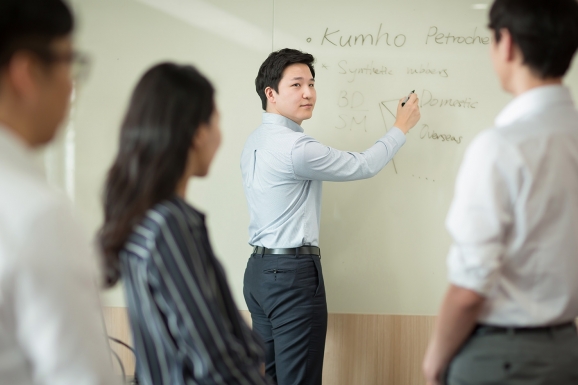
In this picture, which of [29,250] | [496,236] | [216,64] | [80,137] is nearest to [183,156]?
[29,250]

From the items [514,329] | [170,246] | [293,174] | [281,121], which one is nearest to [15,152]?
[170,246]

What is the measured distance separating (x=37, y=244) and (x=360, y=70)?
6.59ft

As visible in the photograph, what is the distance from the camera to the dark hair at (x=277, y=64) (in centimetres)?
229

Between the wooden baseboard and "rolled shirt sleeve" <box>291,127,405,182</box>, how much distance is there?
0.71m

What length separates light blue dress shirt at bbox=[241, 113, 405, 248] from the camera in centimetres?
212

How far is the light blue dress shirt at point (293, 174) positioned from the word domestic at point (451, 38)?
0.50m

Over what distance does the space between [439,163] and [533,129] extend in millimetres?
1358

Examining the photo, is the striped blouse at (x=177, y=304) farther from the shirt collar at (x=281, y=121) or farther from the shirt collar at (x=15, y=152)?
the shirt collar at (x=281, y=121)

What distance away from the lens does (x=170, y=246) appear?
3.07 feet

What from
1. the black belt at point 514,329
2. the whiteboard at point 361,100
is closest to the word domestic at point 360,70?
the whiteboard at point 361,100

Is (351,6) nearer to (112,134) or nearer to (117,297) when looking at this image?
(112,134)

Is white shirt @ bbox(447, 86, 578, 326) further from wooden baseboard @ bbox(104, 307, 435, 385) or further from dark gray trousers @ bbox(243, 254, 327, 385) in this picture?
wooden baseboard @ bbox(104, 307, 435, 385)

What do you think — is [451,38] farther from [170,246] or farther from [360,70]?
[170,246]

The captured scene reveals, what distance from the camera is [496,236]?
3.51 ft
